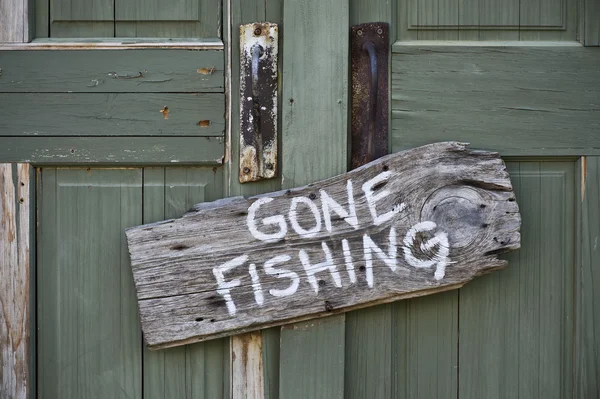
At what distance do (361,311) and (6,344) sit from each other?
94cm

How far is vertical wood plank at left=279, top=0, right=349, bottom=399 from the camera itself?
1.68m

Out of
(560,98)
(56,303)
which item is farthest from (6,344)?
(560,98)

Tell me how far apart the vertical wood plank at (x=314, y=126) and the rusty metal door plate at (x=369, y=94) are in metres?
0.04

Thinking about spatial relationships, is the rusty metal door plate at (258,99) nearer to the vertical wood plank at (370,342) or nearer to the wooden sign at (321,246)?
the wooden sign at (321,246)

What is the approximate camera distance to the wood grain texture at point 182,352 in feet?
5.63

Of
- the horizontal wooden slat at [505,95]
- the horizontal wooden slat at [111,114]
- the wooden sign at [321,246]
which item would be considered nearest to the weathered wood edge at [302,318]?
the wooden sign at [321,246]

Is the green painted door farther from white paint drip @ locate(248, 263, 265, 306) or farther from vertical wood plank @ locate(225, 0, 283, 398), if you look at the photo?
white paint drip @ locate(248, 263, 265, 306)

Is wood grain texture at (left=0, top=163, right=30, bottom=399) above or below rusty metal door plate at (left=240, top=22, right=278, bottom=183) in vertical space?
below

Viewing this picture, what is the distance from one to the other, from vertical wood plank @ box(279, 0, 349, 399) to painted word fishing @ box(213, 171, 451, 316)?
0.09 metres

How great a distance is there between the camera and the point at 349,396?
1.74 m

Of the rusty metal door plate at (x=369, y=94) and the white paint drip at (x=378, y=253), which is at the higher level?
the rusty metal door plate at (x=369, y=94)

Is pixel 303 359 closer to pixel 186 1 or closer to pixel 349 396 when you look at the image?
pixel 349 396

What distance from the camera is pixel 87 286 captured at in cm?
172

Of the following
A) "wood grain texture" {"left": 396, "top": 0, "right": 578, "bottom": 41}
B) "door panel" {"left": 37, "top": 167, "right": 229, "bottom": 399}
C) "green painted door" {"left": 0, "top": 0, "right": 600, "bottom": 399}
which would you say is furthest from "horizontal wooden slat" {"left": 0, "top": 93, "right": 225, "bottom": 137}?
"wood grain texture" {"left": 396, "top": 0, "right": 578, "bottom": 41}
